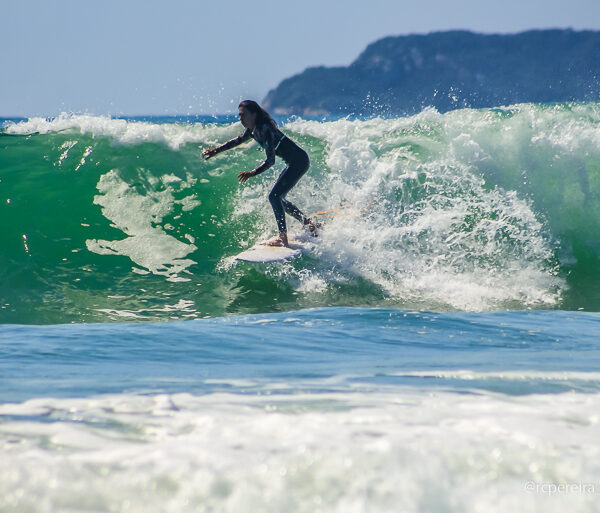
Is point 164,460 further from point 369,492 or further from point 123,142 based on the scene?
point 123,142

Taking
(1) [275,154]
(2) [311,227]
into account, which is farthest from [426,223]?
(1) [275,154]

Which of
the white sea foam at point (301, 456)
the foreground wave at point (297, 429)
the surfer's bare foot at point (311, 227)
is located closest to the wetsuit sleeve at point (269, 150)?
the surfer's bare foot at point (311, 227)

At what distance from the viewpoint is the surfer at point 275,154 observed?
22.8 feet

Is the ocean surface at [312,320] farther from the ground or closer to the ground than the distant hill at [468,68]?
closer to the ground

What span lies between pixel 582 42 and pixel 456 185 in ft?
420

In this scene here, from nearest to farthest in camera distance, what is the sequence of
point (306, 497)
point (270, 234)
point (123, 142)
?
1. point (306, 497)
2. point (270, 234)
3. point (123, 142)

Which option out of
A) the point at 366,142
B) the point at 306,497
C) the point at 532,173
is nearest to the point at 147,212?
the point at 366,142

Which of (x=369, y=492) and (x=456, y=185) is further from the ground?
(x=456, y=185)

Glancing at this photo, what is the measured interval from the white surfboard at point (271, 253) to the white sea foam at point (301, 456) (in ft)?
14.3

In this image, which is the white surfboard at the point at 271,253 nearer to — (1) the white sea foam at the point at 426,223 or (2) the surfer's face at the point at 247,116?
(1) the white sea foam at the point at 426,223

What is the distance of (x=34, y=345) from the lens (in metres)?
4.73

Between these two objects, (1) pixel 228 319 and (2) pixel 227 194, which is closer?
(1) pixel 228 319
